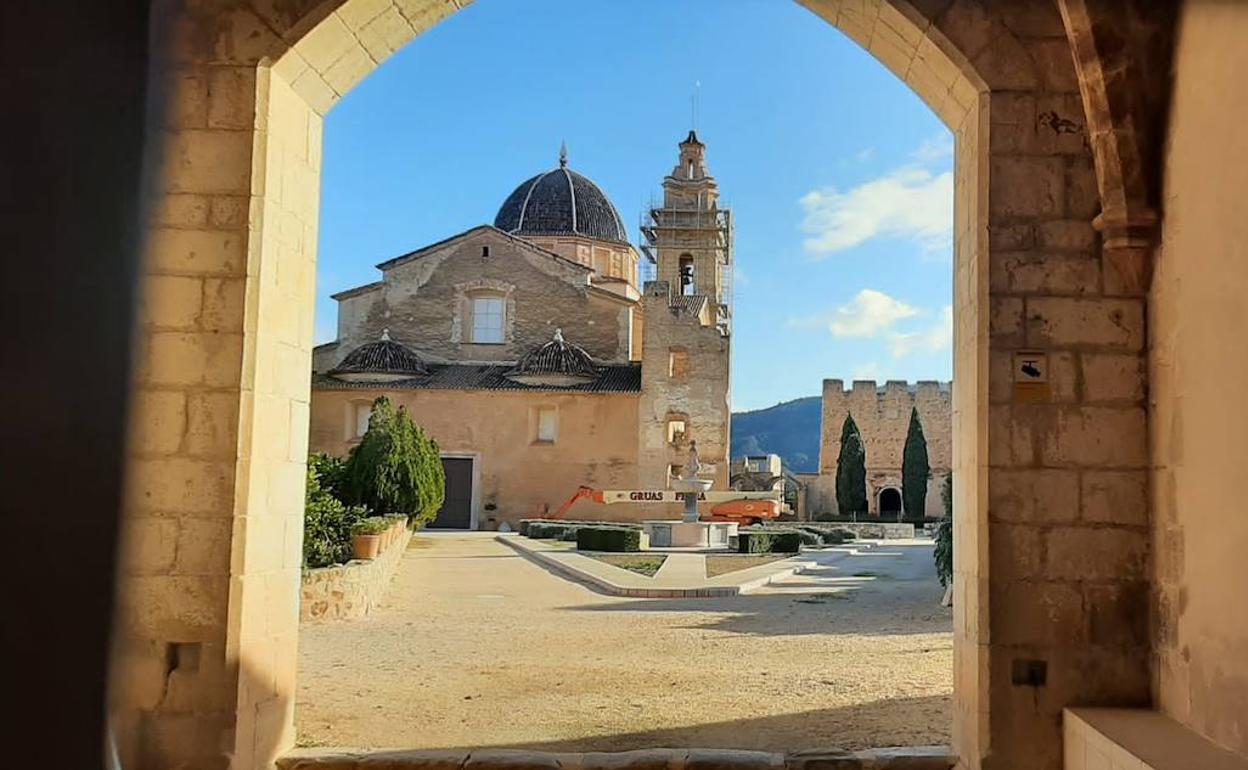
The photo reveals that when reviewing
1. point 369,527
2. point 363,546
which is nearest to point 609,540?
point 369,527

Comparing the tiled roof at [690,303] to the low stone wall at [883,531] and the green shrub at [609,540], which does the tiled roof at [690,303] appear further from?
the green shrub at [609,540]

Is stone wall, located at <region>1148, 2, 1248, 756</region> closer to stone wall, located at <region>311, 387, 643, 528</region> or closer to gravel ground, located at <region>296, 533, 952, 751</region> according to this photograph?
gravel ground, located at <region>296, 533, 952, 751</region>

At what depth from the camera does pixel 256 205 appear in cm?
401

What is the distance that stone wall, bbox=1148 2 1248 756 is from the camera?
320 centimetres

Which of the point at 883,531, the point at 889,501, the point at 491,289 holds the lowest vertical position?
the point at 883,531

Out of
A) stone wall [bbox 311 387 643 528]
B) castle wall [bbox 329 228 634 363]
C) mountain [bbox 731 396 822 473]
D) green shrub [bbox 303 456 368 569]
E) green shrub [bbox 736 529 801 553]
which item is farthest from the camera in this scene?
mountain [bbox 731 396 822 473]

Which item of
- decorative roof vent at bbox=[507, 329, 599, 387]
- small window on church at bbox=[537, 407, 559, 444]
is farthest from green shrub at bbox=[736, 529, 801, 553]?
decorative roof vent at bbox=[507, 329, 599, 387]

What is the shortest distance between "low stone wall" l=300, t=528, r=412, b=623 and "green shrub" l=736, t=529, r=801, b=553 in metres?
8.72

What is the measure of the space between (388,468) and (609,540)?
5096 millimetres

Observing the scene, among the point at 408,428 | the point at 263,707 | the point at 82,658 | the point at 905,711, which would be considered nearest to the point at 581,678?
the point at 905,711

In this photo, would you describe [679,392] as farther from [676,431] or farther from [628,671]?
[628,671]

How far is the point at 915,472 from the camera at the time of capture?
34.2 meters

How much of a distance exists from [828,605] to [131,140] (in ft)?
30.2

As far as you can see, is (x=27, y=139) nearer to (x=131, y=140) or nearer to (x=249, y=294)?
(x=131, y=140)
